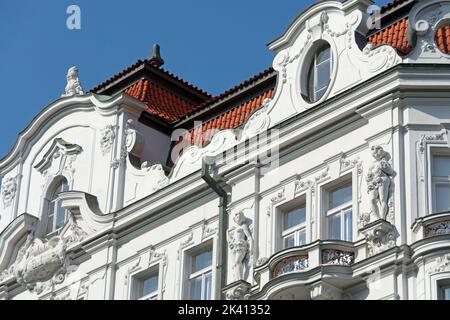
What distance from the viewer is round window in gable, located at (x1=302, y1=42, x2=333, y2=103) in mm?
36938

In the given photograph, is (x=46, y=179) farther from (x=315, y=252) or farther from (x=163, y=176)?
(x=315, y=252)

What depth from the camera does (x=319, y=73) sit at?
37219mm

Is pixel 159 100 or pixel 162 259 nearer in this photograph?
pixel 162 259

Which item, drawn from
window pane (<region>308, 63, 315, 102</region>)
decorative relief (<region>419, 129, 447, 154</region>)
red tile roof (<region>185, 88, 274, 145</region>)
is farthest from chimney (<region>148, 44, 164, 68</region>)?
decorative relief (<region>419, 129, 447, 154</region>)

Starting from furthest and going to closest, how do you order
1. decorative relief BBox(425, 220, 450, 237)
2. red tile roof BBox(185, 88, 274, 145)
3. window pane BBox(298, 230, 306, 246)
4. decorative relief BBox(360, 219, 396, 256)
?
red tile roof BBox(185, 88, 274, 145)
window pane BBox(298, 230, 306, 246)
decorative relief BBox(360, 219, 396, 256)
decorative relief BBox(425, 220, 450, 237)

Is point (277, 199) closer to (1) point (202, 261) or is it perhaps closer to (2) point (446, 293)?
(1) point (202, 261)

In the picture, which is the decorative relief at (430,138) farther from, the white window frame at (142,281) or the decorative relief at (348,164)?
the white window frame at (142,281)

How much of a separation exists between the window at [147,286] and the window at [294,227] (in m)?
3.30

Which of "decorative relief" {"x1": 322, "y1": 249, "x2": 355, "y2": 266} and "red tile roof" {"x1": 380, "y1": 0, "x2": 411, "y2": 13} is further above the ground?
"red tile roof" {"x1": 380, "y1": 0, "x2": 411, "y2": 13}

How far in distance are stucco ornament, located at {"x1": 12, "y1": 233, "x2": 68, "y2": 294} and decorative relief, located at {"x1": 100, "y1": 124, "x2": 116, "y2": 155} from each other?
205cm

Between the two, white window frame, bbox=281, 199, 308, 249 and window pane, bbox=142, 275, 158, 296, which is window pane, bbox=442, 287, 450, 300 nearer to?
white window frame, bbox=281, 199, 308, 249

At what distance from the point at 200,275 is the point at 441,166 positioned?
5.47 metres

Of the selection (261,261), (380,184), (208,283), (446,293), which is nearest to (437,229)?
(446,293)
